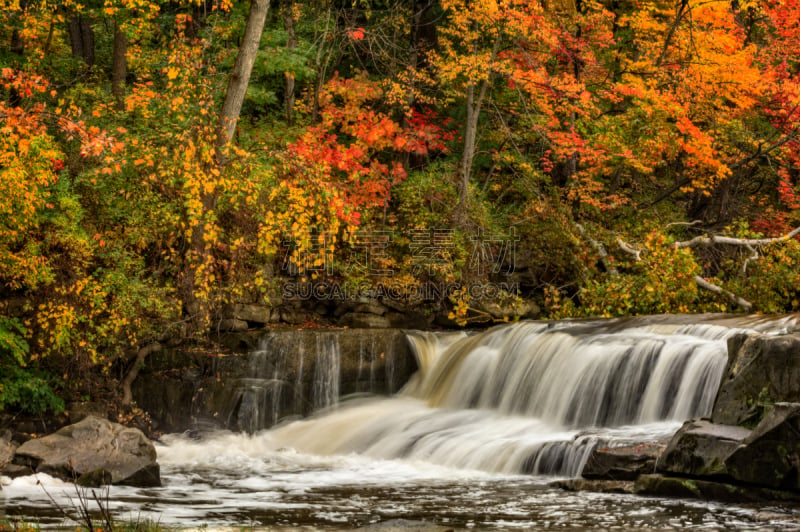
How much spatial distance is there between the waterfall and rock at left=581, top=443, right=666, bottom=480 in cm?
33

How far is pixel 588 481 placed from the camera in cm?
885

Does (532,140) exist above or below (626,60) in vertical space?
below

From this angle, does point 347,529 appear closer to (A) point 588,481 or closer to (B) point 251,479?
(A) point 588,481

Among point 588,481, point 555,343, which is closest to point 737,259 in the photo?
point 555,343

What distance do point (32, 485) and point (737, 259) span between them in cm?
1307

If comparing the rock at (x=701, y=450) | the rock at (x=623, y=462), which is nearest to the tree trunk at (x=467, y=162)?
the rock at (x=623, y=462)

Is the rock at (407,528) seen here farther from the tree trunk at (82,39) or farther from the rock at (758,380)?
the tree trunk at (82,39)

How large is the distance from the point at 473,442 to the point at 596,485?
9.18 ft

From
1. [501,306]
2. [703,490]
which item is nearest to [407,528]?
[703,490]

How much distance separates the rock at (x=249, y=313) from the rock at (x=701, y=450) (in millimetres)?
9034

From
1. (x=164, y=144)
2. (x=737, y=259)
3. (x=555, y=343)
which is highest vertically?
(x=164, y=144)

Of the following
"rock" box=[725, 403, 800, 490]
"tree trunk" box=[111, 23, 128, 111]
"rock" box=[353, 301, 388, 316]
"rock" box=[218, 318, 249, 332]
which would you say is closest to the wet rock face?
"rock" box=[218, 318, 249, 332]

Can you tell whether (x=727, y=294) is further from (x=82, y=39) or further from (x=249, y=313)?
(x=82, y=39)

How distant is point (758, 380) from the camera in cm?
866
